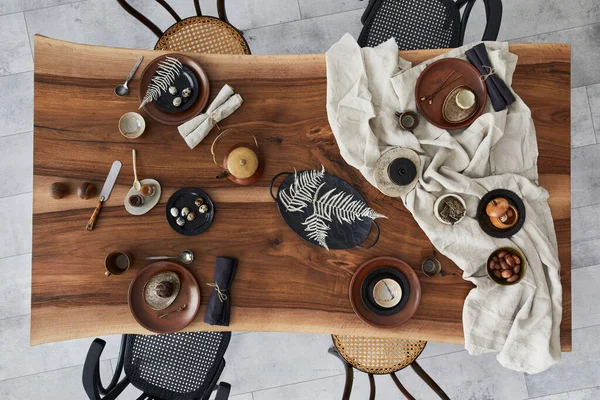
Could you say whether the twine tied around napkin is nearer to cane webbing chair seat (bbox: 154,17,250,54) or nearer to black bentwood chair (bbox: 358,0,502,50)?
black bentwood chair (bbox: 358,0,502,50)

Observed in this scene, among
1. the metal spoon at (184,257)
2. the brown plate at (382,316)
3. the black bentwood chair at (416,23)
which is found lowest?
the brown plate at (382,316)

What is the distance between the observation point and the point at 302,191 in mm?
1698

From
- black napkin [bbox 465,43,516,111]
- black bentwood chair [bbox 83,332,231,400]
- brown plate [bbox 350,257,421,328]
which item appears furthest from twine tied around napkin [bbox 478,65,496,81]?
black bentwood chair [bbox 83,332,231,400]

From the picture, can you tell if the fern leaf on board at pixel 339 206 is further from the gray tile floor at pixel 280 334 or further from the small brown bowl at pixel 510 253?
the gray tile floor at pixel 280 334

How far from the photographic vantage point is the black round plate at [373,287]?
1.68 metres

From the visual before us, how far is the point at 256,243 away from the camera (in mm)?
1718

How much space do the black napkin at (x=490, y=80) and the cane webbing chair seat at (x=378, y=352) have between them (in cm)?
112

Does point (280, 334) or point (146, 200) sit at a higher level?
point (146, 200)

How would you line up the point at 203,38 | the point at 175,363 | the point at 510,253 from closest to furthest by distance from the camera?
the point at 510,253 < the point at 175,363 < the point at 203,38

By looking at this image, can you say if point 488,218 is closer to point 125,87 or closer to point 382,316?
point 382,316

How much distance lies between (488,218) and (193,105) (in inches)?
46.8

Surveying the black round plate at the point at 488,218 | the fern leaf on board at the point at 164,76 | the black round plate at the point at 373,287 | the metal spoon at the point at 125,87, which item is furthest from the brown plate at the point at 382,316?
the metal spoon at the point at 125,87

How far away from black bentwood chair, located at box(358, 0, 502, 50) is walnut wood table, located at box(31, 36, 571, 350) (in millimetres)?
410

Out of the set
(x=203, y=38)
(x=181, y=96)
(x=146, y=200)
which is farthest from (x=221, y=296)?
(x=203, y=38)
